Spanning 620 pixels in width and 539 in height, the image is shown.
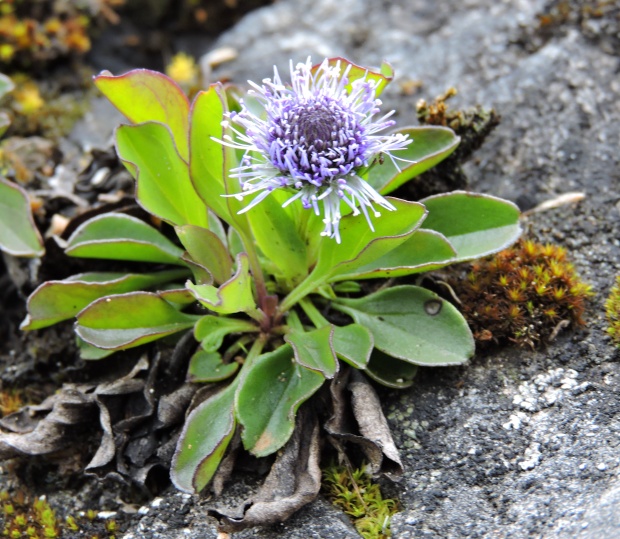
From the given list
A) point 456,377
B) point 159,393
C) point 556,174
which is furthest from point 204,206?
point 556,174

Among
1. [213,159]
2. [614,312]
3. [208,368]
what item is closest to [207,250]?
[213,159]

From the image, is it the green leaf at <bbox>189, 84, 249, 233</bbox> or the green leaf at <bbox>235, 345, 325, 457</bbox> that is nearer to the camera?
the green leaf at <bbox>235, 345, 325, 457</bbox>

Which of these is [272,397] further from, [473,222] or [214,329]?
[473,222]

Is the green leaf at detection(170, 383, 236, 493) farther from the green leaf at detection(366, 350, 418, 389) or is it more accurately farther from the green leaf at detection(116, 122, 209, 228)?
the green leaf at detection(116, 122, 209, 228)

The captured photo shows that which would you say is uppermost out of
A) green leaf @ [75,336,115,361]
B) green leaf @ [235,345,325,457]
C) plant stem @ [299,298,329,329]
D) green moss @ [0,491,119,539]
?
plant stem @ [299,298,329,329]

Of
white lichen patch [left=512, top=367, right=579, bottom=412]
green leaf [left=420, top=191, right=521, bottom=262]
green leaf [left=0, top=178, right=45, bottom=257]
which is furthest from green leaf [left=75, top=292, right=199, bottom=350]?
white lichen patch [left=512, top=367, right=579, bottom=412]

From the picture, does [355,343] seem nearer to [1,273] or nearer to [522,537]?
[522,537]
